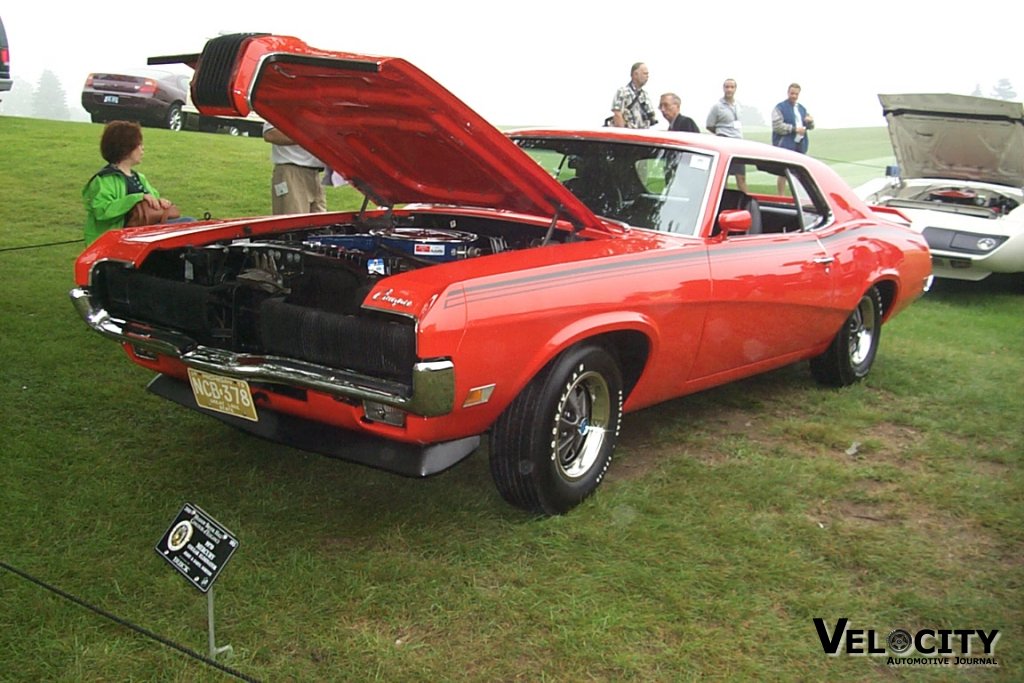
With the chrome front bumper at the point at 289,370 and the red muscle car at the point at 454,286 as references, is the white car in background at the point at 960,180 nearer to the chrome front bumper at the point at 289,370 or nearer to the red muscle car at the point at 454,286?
the red muscle car at the point at 454,286

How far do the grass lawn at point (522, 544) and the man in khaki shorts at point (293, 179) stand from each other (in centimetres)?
177

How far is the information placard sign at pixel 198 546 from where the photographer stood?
101 inches

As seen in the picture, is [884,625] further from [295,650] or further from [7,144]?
[7,144]

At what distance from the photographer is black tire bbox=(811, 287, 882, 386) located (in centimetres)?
545

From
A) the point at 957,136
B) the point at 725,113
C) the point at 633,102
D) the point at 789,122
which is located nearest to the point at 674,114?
the point at 633,102

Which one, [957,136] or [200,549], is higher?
[957,136]

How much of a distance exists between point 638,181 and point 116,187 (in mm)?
2896

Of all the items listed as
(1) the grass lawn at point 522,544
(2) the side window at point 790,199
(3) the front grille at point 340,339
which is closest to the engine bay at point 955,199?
(1) the grass lawn at point 522,544

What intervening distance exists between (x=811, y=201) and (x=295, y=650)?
12.3 feet

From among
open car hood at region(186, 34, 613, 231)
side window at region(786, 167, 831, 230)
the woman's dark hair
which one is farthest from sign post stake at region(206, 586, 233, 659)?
side window at region(786, 167, 831, 230)

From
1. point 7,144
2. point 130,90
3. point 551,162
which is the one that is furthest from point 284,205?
point 130,90

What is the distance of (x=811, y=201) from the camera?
5273mm

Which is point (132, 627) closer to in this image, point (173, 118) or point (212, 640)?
point (212, 640)

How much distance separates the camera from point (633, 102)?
9.48 m
